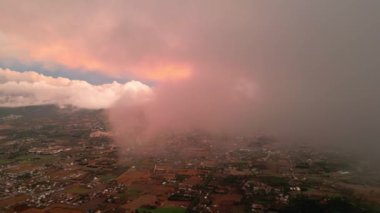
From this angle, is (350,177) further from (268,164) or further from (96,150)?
(96,150)

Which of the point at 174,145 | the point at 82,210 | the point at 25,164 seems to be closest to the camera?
the point at 82,210

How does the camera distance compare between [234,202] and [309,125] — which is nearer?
[234,202]

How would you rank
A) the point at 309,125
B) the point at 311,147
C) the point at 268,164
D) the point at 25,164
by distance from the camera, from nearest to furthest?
the point at 268,164
the point at 25,164
the point at 311,147
the point at 309,125

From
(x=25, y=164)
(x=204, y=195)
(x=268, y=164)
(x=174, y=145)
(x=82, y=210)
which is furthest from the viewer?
(x=174, y=145)

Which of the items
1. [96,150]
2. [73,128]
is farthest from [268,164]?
[73,128]

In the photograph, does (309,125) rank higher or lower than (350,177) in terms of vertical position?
higher

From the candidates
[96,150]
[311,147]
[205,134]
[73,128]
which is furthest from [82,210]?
[73,128]

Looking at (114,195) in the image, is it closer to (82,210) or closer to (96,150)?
(82,210)

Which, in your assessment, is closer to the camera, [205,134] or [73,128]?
[205,134]

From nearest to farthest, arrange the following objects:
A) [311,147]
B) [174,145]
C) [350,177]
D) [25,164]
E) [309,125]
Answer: [350,177], [25,164], [311,147], [174,145], [309,125]
